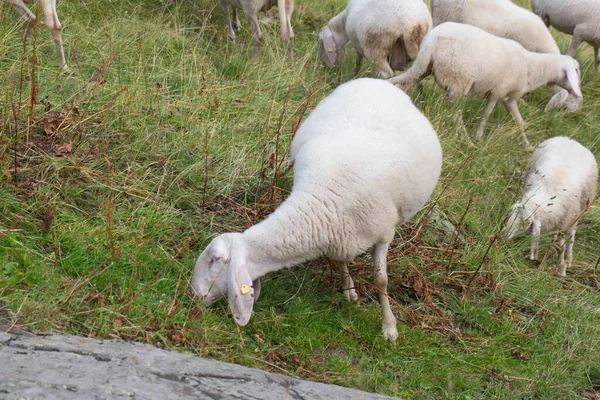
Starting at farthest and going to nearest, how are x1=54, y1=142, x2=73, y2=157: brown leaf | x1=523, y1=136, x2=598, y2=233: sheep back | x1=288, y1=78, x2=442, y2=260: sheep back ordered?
x1=523, y1=136, x2=598, y2=233: sheep back < x1=54, y1=142, x2=73, y2=157: brown leaf < x1=288, y1=78, x2=442, y2=260: sheep back

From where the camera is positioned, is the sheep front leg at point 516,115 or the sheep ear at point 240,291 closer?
the sheep ear at point 240,291

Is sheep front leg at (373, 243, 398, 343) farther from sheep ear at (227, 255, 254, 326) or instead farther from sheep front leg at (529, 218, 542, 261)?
sheep front leg at (529, 218, 542, 261)

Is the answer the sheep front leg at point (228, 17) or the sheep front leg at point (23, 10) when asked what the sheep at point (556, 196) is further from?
the sheep front leg at point (23, 10)

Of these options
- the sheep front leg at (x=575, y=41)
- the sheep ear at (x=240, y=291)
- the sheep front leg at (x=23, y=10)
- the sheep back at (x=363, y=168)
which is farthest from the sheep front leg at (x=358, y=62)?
the sheep ear at (x=240, y=291)

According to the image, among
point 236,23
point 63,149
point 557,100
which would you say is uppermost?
point 63,149

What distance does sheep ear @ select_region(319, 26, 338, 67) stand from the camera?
8055 mm

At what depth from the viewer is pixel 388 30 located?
7.02 meters

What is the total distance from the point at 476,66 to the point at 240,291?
3743 millimetres

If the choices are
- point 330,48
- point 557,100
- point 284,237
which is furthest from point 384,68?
point 284,237

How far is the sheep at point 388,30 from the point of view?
6.96 metres

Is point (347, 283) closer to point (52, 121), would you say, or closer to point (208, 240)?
point (208, 240)

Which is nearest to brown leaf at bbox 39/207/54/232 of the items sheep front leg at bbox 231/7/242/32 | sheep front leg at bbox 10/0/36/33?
sheep front leg at bbox 10/0/36/33

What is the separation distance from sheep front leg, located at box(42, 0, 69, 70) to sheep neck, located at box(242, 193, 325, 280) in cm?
279

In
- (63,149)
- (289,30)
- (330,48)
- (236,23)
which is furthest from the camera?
(236,23)
